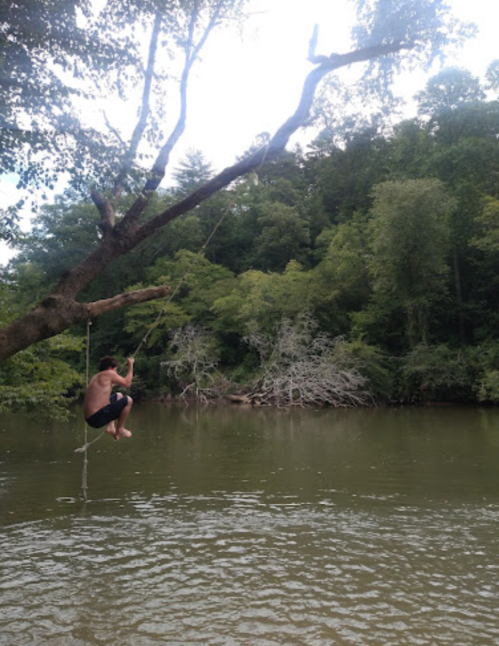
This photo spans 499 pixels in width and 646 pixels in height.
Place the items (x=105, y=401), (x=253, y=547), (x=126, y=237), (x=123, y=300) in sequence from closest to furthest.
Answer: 1. (x=123, y=300)
2. (x=126, y=237)
3. (x=105, y=401)
4. (x=253, y=547)

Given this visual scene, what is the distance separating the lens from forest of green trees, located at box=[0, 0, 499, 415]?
6.62 meters

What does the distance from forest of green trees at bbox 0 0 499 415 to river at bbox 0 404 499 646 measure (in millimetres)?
2784

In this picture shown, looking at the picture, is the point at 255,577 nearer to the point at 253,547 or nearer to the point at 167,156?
the point at 253,547

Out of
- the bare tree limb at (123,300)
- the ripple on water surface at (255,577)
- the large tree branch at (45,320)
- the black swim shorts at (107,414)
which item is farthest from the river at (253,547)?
the bare tree limb at (123,300)

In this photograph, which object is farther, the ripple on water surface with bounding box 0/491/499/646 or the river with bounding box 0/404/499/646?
the river with bounding box 0/404/499/646

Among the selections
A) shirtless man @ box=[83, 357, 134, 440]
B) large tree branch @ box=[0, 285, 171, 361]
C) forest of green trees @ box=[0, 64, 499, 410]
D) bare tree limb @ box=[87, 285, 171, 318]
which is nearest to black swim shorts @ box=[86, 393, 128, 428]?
shirtless man @ box=[83, 357, 134, 440]

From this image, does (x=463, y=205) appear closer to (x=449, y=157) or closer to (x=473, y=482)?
(x=449, y=157)

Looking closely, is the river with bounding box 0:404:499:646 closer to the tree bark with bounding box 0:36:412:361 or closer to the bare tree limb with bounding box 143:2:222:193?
the tree bark with bounding box 0:36:412:361

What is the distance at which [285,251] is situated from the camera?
152 feet

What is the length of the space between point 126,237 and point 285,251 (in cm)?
4119

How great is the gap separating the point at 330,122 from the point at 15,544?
7730mm

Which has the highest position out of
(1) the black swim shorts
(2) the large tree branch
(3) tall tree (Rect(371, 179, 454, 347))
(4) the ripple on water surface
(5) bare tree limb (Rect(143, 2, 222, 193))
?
(3) tall tree (Rect(371, 179, 454, 347))

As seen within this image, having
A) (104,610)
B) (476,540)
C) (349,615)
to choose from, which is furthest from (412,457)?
(104,610)

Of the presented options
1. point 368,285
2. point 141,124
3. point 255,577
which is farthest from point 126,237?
point 368,285
